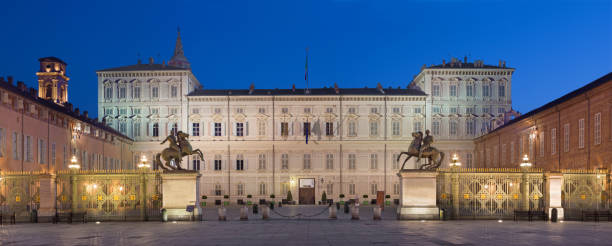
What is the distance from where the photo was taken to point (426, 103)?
7200 centimetres

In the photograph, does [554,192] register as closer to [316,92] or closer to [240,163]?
[240,163]

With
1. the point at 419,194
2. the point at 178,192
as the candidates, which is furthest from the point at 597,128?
the point at 178,192

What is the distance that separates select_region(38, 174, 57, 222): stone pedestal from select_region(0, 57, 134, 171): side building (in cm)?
1007

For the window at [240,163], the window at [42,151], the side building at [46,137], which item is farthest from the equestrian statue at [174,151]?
the window at [240,163]

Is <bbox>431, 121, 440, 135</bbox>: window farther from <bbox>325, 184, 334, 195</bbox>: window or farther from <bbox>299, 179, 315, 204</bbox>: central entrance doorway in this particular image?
<bbox>299, 179, 315, 204</bbox>: central entrance doorway

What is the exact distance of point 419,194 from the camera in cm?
3045

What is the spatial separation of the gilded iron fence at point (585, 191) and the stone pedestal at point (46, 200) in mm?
24683

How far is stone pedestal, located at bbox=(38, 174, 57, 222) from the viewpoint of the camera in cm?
3011

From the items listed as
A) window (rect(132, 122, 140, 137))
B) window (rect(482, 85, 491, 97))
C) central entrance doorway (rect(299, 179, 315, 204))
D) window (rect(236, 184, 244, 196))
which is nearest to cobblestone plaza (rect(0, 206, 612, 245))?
window (rect(236, 184, 244, 196))

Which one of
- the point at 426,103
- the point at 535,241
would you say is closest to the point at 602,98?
the point at 535,241

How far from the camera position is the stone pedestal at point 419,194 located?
30312 millimetres

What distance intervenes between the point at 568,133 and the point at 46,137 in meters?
37.2

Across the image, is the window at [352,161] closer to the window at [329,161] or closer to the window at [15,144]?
the window at [329,161]

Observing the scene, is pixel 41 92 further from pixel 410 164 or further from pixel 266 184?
pixel 410 164
